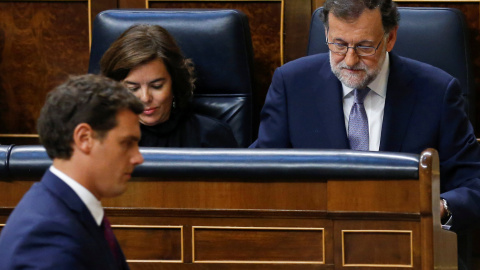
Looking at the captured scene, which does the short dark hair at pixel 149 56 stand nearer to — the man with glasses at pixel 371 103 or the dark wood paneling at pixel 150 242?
the man with glasses at pixel 371 103

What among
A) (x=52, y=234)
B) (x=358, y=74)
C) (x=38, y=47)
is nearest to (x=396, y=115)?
(x=358, y=74)

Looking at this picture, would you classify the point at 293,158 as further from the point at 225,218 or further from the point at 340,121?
the point at 340,121

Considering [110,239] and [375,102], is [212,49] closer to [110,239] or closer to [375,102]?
[375,102]

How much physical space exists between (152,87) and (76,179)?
3.31 feet

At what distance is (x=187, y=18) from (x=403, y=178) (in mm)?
974

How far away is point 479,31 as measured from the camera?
2.36 metres

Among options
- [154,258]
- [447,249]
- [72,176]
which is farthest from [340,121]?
[72,176]

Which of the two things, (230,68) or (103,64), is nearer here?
(103,64)

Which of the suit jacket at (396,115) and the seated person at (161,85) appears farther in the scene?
the seated person at (161,85)

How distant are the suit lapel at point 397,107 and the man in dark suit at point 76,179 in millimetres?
924

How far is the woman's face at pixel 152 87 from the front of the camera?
1.92m

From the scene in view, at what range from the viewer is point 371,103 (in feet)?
6.11

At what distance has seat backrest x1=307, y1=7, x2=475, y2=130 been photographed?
2.03 meters

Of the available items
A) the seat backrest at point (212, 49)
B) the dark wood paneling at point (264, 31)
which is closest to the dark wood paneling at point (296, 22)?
the dark wood paneling at point (264, 31)
